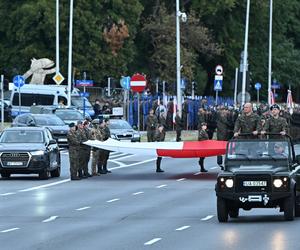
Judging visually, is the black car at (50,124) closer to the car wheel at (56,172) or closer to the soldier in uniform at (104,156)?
the soldier in uniform at (104,156)

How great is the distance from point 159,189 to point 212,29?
60019 mm

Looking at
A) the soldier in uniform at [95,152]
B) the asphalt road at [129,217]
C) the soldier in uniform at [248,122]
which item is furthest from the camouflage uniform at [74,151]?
the soldier in uniform at [248,122]

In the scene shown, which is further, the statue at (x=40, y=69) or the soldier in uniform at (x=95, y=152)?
the statue at (x=40, y=69)

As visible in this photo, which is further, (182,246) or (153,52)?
(153,52)

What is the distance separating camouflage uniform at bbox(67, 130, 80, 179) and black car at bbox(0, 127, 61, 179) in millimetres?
589

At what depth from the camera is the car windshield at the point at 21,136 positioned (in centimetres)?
3631

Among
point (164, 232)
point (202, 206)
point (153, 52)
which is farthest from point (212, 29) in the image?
point (164, 232)

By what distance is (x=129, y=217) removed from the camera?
23.4 meters

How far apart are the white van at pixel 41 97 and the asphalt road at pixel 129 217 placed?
32761mm

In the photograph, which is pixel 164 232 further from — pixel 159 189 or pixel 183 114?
pixel 183 114

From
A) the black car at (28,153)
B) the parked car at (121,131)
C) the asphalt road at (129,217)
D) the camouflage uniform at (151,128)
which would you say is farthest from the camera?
the parked car at (121,131)

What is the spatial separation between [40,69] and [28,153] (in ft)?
137

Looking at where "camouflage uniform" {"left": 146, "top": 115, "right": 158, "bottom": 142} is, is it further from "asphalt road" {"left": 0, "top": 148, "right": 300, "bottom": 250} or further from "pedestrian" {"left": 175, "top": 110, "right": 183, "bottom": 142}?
"pedestrian" {"left": 175, "top": 110, "right": 183, "bottom": 142}

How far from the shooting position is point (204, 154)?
120 ft
